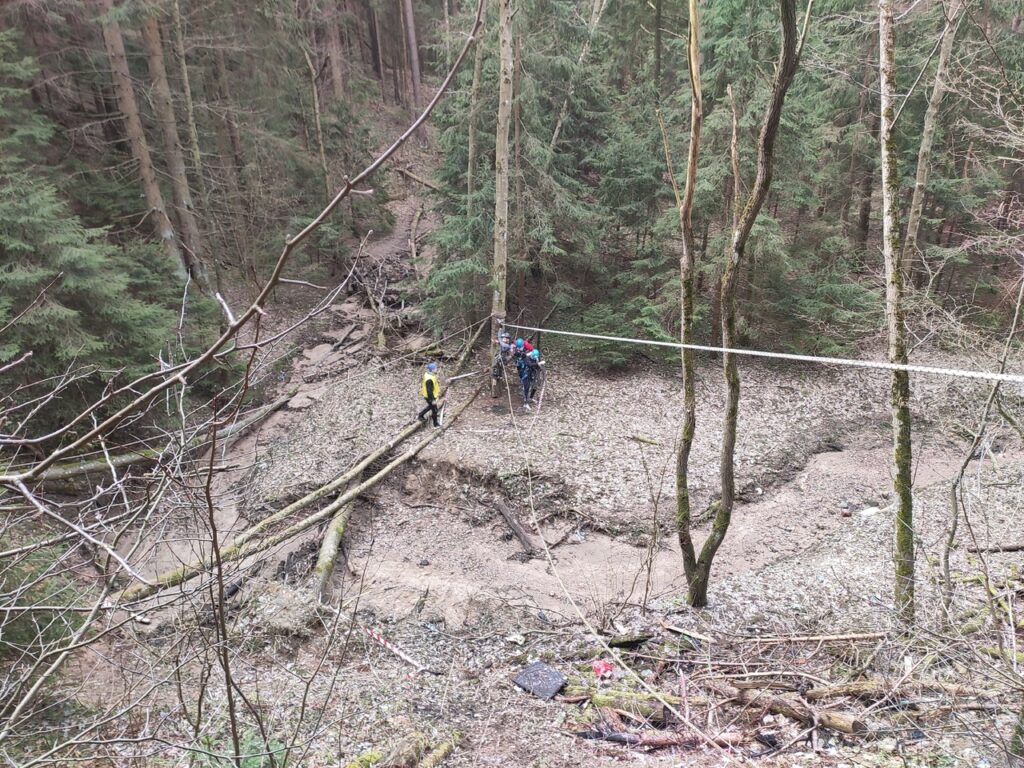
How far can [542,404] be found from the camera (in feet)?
38.8

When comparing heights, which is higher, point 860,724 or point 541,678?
point 860,724

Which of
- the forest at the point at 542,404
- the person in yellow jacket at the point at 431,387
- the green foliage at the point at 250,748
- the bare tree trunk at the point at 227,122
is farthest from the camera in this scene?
the bare tree trunk at the point at 227,122

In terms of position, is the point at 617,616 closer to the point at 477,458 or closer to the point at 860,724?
the point at 860,724

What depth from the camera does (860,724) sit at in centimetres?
408

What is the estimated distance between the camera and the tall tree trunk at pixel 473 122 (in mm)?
11672

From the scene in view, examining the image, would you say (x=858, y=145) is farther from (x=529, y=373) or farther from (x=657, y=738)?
(x=657, y=738)

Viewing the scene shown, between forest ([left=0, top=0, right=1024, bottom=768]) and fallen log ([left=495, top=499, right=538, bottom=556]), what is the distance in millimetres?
38

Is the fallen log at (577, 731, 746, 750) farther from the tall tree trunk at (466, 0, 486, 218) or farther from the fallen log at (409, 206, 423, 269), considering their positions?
the fallen log at (409, 206, 423, 269)

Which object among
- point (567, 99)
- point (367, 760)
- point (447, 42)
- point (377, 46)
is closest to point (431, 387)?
point (367, 760)

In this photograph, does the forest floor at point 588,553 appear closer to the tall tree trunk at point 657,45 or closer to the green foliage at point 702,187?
the green foliage at point 702,187

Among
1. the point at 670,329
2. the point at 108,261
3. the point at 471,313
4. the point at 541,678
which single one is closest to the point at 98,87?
the point at 108,261

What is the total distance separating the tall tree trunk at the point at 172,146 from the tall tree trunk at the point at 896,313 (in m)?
13.6

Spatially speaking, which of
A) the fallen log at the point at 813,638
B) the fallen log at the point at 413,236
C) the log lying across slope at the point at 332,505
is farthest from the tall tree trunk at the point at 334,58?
the fallen log at the point at 813,638

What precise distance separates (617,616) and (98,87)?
742 inches
